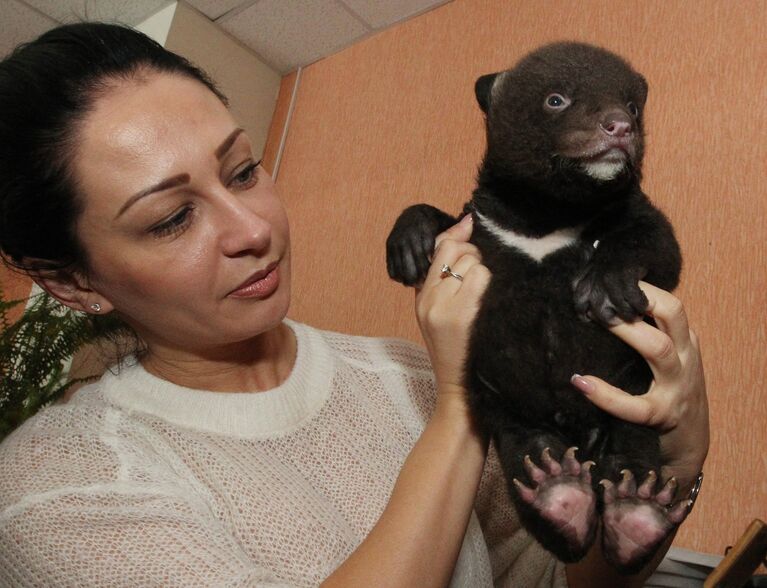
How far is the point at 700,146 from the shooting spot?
2369 millimetres

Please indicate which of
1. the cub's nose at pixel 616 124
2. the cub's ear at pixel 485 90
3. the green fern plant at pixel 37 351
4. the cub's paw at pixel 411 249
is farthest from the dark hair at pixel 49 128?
the green fern plant at pixel 37 351

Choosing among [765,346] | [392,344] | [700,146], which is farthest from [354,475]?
[700,146]

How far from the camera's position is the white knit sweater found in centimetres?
111

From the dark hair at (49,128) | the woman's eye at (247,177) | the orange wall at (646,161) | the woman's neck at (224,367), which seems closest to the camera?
the dark hair at (49,128)

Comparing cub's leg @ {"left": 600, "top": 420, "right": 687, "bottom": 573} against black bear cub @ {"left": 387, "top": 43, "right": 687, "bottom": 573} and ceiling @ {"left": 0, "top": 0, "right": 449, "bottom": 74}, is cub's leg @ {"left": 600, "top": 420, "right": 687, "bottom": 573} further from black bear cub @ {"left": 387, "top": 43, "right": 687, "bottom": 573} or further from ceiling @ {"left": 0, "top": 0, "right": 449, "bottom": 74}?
ceiling @ {"left": 0, "top": 0, "right": 449, "bottom": 74}

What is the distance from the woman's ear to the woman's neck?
0.17 m

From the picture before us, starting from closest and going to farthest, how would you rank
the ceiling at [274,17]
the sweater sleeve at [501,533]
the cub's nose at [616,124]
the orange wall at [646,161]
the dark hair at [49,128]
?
the cub's nose at [616,124] → the dark hair at [49,128] → the sweater sleeve at [501,533] → the orange wall at [646,161] → the ceiling at [274,17]

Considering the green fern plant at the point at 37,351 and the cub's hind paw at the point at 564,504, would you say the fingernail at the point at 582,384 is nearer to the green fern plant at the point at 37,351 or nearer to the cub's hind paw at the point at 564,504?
the cub's hind paw at the point at 564,504

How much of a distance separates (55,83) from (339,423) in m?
0.99

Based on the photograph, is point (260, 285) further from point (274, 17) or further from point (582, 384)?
point (274, 17)

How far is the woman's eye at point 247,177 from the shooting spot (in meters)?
1.44

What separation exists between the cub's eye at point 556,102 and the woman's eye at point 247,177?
665 mm

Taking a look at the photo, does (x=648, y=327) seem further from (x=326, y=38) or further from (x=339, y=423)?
(x=326, y=38)

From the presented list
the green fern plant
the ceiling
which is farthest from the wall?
the green fern plant
